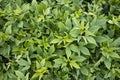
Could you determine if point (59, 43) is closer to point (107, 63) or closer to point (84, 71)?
point (84, 71)

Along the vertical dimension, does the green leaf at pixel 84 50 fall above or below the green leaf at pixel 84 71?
above

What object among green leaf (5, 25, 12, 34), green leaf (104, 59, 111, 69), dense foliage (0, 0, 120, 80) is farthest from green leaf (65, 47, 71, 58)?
green leaf (5, 25, 12, 34)

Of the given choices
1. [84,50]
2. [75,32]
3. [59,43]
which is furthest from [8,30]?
[84,50]

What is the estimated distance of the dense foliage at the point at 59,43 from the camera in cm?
244

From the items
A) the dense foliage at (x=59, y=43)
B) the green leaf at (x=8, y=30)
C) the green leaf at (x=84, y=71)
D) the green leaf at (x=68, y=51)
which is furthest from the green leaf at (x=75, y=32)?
the green leaf at (x=8, y=30)

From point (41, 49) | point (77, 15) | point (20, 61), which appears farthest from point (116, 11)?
point (20, 61)

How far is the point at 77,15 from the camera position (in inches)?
103

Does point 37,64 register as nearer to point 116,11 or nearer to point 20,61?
point 20,61

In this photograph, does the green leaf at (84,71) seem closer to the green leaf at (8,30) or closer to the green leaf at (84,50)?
the green leaf at (84,50)

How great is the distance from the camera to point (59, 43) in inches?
96.1

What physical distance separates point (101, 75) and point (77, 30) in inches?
19.7

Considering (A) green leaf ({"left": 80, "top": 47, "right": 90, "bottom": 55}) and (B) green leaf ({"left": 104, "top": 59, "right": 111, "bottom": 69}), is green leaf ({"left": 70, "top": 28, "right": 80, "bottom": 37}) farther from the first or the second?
(B) green leaf ({"left": 104, "top": 59, "right": 111, "bottom": 69})

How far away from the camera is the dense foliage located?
244 centimetres

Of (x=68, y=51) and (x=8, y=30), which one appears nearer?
(x=68, y=51)
